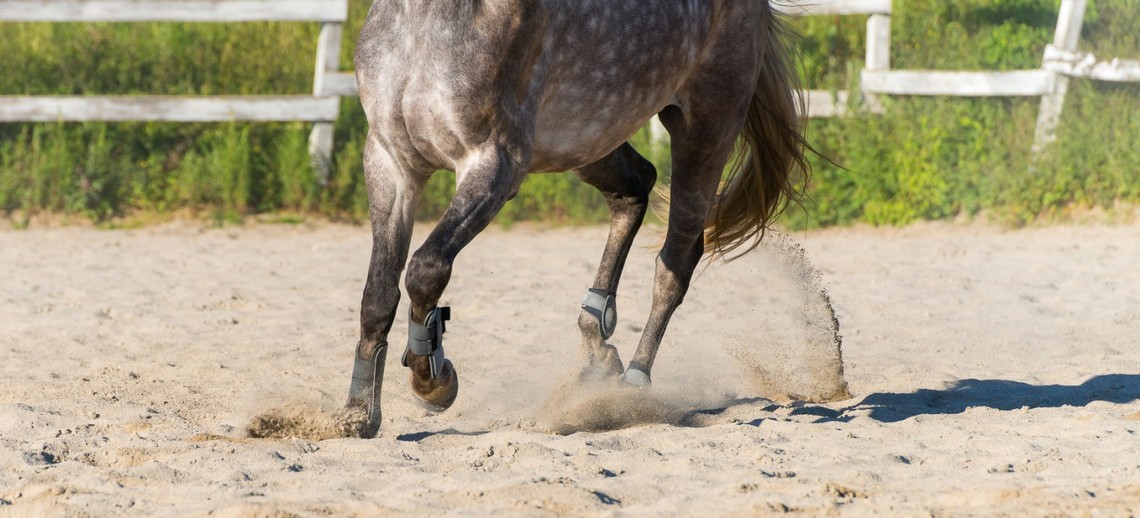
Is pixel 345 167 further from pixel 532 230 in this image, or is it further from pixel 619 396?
pixel 619 396

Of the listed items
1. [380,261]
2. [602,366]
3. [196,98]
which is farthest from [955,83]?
[380,261]

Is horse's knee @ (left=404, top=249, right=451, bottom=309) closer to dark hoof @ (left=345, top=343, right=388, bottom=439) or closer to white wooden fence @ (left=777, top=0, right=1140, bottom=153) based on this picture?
dark hoof @ (left=345, top=343, right=388, bottom=439)

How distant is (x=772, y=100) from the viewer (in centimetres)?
512

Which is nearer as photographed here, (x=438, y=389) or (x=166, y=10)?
(x=438, y=389)

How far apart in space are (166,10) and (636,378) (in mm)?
5984

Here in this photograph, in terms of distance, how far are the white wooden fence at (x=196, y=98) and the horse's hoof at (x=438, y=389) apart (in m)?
6.12

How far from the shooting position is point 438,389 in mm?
3760

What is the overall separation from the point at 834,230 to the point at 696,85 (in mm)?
4840

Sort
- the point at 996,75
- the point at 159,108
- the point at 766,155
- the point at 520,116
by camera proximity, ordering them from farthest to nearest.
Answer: the point at 996,75 < the point at 159,108 < the point at 766,155 < the point at 520,116

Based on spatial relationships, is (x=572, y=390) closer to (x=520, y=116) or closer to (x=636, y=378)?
(x=636, y=378)

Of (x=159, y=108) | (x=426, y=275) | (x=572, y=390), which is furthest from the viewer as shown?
(x=159, y=108)

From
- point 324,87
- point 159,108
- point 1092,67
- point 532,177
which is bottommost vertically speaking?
point 532,177

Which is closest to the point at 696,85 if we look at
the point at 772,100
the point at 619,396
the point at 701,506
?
the point at 772,100

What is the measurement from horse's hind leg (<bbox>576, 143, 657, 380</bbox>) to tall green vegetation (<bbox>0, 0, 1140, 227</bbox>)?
388cm
